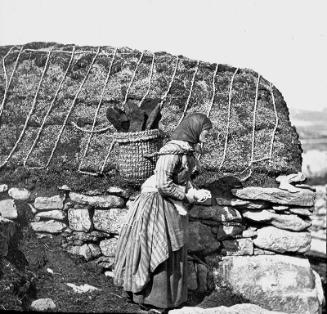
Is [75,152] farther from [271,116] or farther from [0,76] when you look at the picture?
[271,116]

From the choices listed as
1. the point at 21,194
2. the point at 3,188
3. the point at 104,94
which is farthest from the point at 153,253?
the point at 104,94

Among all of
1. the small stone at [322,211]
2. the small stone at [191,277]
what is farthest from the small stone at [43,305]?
the small stone at [322,211]

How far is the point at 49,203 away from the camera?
5273 millimetres

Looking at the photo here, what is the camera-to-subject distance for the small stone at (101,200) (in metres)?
5.10

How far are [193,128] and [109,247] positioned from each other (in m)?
1.76

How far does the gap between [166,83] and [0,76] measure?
2.42 metres

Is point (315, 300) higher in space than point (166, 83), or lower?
lower

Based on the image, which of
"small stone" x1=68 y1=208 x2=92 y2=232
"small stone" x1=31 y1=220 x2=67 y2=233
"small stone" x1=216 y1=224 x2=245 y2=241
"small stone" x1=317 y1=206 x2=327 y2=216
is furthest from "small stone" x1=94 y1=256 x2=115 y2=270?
"small stone" x1=317 y1=206 x2=327 y2=216

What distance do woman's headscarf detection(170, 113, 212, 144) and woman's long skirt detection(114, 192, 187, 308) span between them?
60cm

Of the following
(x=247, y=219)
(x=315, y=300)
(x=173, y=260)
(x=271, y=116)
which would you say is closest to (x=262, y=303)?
(x=315, y=300)

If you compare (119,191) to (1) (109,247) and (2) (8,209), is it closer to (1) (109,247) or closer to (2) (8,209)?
(1) (109,247)

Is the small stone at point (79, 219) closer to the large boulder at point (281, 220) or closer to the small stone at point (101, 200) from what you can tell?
the small stone at point (101, 200)

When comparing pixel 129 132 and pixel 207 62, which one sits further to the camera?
pixel 207 62

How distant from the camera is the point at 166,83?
603cm
